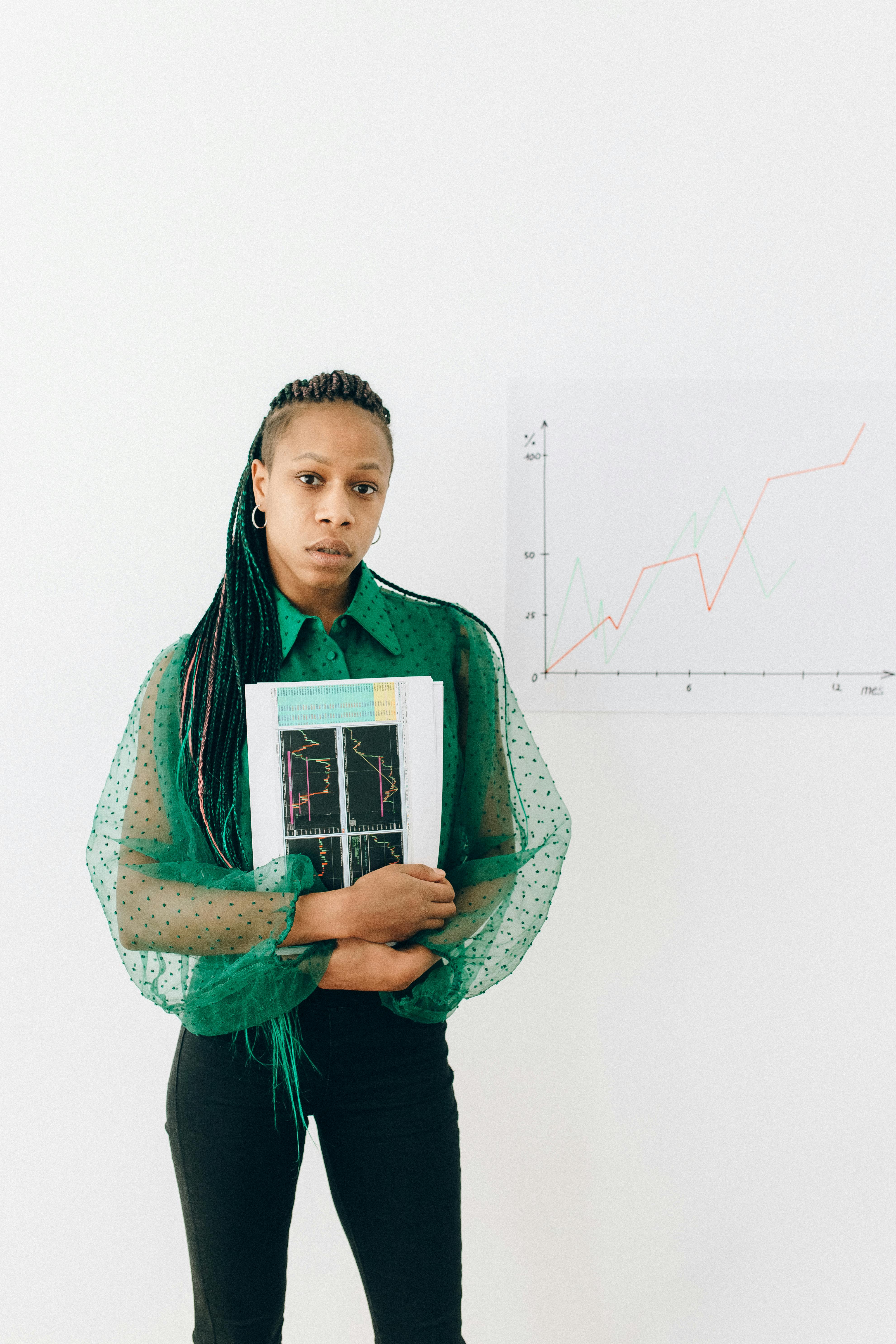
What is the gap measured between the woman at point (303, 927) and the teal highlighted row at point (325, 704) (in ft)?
0.17

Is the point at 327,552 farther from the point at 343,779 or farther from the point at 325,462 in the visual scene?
the point at 343,779

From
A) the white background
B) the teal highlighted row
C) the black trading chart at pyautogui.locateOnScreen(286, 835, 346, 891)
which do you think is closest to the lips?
the teal highlighted row

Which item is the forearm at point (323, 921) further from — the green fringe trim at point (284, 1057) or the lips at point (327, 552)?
the lips at point (327, 552)

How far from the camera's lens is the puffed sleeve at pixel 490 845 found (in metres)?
0.90

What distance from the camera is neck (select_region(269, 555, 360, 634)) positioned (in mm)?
966

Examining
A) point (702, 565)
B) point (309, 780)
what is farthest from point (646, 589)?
point (309, 780)

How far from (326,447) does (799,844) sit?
955 mm

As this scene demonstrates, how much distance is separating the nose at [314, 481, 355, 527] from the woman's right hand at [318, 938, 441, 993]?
1.39 feet

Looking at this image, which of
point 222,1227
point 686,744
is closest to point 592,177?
point 686,744

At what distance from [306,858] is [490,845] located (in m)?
0.21

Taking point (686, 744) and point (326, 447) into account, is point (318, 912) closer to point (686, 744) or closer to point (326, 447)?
point (326, 447)

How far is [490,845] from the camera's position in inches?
38.3

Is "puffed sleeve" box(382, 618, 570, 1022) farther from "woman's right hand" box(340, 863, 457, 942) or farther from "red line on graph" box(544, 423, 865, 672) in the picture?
"red line on graph" box(544, 423, 865, 672)

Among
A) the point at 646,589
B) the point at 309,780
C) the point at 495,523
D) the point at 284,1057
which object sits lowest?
the point at 284,1057
